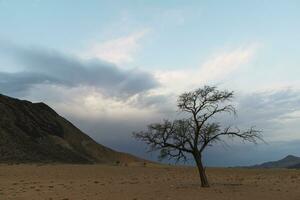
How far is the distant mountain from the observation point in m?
115

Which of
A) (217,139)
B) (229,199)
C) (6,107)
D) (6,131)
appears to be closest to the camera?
(229,199)

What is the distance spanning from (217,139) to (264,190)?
5211 millimetres

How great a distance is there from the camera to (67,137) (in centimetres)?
15625

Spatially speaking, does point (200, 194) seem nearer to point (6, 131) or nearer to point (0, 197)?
point (0, 197)

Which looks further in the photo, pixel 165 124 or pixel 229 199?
pixel 165 124

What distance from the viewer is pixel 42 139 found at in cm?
13825

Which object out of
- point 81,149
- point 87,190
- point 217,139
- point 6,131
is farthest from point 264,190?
point 81,149

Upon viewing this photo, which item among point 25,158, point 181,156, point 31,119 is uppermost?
point 31,119

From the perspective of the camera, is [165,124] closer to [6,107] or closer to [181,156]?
[181,156]

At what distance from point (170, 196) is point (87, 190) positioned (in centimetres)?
805

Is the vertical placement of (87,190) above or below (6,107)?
below

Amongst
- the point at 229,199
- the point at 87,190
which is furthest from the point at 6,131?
the point at 229,199

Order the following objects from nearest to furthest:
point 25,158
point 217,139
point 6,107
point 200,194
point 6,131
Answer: point 200,194
point 217,139
point 25,158
point 6,131
point 6,107

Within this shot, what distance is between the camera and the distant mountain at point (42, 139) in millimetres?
115494
